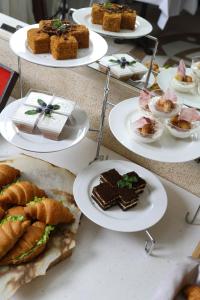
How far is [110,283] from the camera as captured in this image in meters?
0.77

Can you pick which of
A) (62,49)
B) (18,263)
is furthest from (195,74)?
(18,263)

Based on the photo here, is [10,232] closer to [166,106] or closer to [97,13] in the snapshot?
[166,106]

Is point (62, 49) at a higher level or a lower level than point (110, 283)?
higher

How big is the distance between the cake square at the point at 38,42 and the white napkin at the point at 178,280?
572 millimetres

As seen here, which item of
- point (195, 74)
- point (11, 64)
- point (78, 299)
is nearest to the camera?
point (78, 299)

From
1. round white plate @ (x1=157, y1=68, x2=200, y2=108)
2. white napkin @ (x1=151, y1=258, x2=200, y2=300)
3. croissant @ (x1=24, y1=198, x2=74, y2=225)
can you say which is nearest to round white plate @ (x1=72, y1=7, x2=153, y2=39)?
round white plate @ (x1=157, y1=68, x2=200, y2=108)

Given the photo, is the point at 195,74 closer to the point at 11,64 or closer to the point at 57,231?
the point at 57,231

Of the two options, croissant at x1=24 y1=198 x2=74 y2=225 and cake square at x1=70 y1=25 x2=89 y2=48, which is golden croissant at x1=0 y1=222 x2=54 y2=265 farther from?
cake square at x1=70 y1=25 x2=89 y2=48

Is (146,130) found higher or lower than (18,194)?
higher

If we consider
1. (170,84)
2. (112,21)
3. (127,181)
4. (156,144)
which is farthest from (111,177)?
(112,21)

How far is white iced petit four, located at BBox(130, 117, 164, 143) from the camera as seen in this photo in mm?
747

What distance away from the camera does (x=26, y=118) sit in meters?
0.86

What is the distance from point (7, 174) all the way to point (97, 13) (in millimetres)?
473

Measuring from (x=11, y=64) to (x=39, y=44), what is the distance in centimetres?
43
